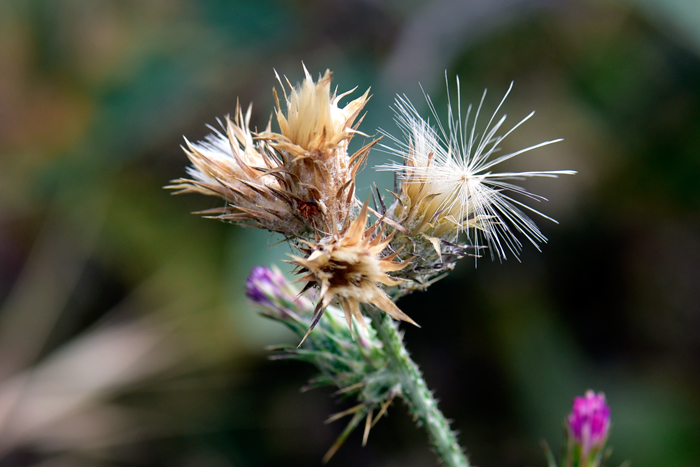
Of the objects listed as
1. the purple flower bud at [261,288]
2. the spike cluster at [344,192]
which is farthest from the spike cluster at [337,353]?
the spike cluster at [344,192]

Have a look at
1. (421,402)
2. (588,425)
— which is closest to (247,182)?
(421,402)

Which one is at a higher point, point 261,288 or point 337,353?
point 261,288

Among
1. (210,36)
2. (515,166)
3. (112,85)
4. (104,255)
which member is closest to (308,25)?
(210,36)

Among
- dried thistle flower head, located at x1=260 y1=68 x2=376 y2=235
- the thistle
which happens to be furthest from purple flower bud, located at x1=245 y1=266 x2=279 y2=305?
dried thistle flower head, located at x1=260 y1=68 x2=376 y2=235

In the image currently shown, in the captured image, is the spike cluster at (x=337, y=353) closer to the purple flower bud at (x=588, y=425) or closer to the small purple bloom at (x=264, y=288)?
the small purple bloom at (x=264, y=288)

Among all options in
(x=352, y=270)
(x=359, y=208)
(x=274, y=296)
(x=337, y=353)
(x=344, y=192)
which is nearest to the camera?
(x=352, y=270)

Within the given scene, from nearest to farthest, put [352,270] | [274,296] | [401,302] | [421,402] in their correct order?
[352,270], [421,402], [274,296], [401,302]

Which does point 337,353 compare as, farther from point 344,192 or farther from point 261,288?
point 344,192
